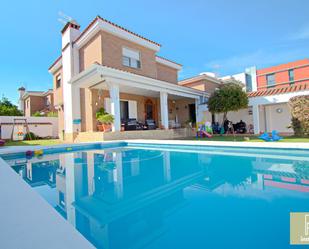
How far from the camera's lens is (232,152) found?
24.1 feet

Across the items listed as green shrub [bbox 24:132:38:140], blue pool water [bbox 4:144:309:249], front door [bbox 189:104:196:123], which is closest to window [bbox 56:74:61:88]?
green shrub [bbox 24:132:38:140]

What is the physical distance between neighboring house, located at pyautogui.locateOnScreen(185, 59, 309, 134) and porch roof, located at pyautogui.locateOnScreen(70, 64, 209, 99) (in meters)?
6.07

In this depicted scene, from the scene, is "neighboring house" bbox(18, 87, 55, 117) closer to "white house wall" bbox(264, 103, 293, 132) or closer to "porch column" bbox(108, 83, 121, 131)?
"porch column" bbox(108, 83, 121, 131)

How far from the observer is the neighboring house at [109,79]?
35.9 feet

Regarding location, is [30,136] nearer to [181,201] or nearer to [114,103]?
[114,103]

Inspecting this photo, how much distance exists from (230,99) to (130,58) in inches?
324

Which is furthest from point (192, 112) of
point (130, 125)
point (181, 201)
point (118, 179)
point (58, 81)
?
point (181, 201)

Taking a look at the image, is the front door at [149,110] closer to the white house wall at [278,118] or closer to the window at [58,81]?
the window at [58,81]

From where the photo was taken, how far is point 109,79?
10.1m

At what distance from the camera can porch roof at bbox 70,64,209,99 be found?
985cm

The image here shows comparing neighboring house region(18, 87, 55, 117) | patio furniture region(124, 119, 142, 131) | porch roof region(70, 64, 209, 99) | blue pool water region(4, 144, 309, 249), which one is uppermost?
neighboring house region(18, 87, 55, 117)

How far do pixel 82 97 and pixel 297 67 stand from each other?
127 feet

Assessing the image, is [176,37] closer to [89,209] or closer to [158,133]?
[158,133]

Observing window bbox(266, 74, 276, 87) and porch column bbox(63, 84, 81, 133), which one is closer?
porch column bbox(63, 84, 81, 133)
